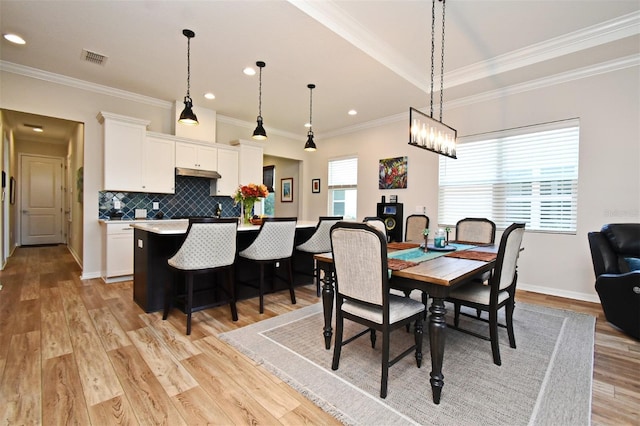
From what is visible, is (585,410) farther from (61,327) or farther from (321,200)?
(321,200)

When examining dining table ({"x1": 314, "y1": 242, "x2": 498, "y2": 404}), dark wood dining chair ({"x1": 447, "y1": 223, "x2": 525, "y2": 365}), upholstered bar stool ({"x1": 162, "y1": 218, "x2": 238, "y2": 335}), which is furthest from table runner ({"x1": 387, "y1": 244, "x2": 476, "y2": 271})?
upholstered bar stool ({"x1": 162, "y1": 218, "x2": 238, "y2": 335})

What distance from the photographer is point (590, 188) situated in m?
3.62

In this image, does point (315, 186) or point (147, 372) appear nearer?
point (147, 372)

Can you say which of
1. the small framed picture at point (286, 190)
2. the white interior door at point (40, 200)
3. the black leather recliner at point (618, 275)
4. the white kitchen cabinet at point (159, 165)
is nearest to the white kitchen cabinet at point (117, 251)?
the white kitchen cabinet at point (159, 165)

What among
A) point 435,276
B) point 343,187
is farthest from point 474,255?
point 343,187

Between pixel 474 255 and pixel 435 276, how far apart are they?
967mm

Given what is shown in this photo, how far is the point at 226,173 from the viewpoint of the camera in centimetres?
550

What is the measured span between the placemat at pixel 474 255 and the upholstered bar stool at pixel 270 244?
5.32ft

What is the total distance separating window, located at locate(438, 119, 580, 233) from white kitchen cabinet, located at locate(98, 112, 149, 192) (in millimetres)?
4871

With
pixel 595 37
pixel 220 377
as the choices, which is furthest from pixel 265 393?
pixel 595 37

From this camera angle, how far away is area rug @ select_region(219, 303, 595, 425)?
1622 mm

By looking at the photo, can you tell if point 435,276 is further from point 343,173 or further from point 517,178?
point 343,173

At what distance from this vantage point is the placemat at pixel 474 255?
7.66 feet

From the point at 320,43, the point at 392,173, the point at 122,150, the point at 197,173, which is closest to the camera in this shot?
the point at 320,43
